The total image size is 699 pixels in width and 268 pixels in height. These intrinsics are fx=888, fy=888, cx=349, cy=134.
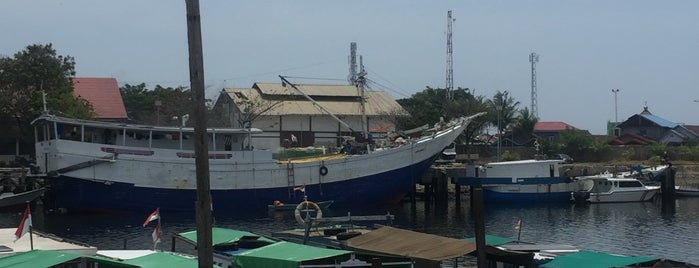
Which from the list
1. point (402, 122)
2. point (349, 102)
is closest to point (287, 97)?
point (349, 102)

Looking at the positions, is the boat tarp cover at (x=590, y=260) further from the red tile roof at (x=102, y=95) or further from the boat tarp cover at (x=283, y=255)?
the red tile roof at (x=102, y=95)

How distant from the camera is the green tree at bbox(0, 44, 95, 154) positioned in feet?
216

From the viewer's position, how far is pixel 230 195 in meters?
55.6

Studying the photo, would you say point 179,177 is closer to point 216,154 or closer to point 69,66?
point 216,154

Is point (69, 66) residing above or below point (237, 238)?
above

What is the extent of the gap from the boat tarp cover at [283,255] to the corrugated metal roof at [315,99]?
62.1 metres

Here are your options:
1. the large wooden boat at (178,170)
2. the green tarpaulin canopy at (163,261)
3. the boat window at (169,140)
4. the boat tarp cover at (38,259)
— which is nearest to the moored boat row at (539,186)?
the large wooden boat at (178,170)

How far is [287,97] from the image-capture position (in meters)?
87.4

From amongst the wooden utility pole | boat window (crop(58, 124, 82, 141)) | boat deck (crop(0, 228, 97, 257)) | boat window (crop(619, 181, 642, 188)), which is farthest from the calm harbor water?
the wooden utility pole

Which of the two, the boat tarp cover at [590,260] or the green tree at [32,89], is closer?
the boat tarp cover at [590,260]

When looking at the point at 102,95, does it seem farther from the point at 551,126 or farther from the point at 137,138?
the point at 551,126

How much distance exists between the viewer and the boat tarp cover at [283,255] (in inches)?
795

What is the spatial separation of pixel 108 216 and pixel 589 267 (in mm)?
37660

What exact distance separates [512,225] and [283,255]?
29521 mm
